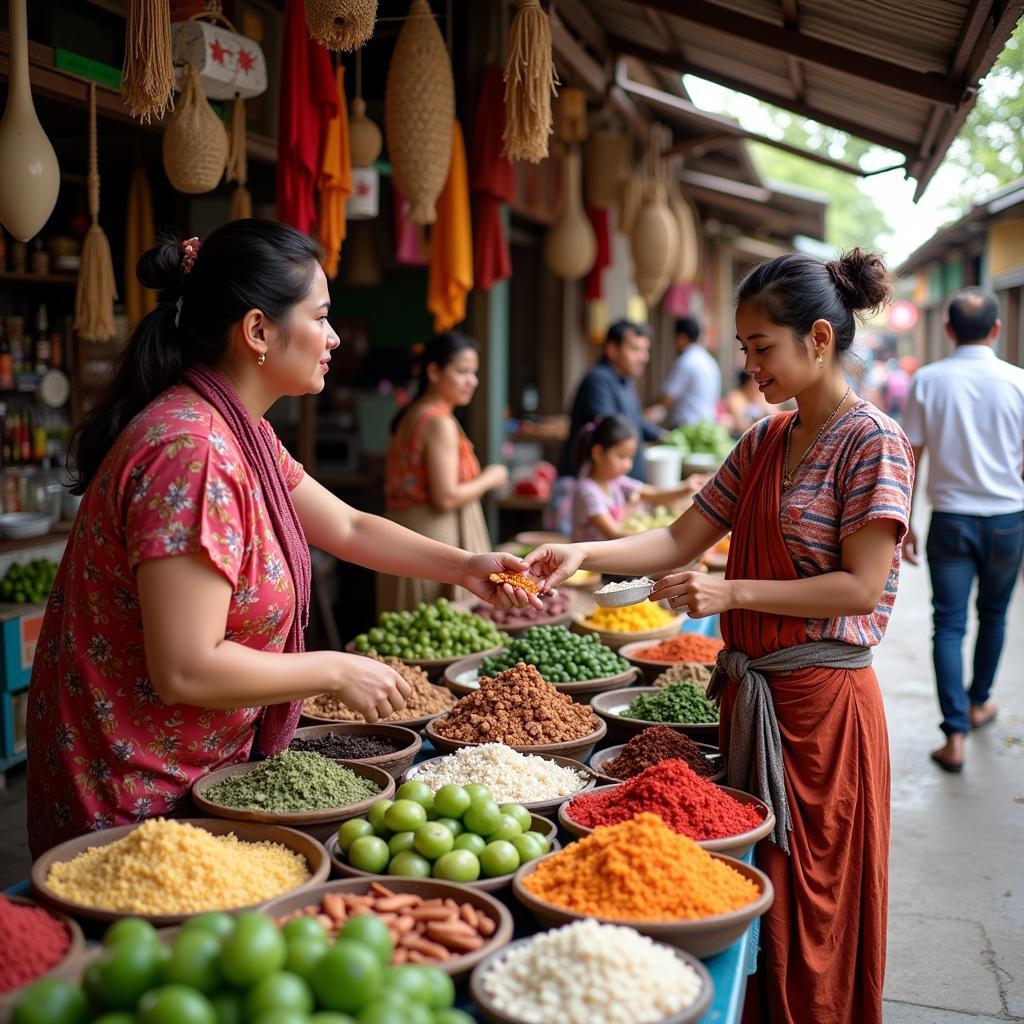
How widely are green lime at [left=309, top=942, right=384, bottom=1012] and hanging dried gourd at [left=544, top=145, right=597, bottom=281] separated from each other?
6080 mm

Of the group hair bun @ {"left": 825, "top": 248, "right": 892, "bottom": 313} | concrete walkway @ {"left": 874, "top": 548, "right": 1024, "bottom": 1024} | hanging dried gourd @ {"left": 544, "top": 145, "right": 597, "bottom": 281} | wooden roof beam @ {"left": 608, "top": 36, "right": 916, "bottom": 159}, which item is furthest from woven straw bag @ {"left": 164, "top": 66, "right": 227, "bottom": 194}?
hanging dried gourd @ {"left": 544, "top": 145, "right": 597, "bottom": 281}

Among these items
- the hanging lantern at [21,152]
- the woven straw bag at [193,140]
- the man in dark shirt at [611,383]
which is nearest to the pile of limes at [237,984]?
the hanging lantern at [21,152]

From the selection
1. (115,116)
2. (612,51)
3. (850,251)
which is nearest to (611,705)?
(850,251)

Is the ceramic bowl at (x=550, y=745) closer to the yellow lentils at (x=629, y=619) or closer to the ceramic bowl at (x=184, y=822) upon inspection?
the ceramic bowl at (x=184, y=822)

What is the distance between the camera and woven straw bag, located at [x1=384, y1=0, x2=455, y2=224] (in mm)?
3609

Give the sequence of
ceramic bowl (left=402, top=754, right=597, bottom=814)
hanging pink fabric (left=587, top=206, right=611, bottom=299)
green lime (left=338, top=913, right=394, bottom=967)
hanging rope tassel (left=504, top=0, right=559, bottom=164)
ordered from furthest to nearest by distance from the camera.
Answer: hanging pink fabric (left=587, top=206, right=611, bottom=299) → hanging rope tassel (left=504, top=0, right=559, bottom=164) → ceramic bowl (left=402, top=754, right=597, bottom=814) → green lime (left=338, top=913, right=394, bottom=967)

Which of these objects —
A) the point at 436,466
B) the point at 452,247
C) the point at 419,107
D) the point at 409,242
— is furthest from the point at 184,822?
the point at 409,242

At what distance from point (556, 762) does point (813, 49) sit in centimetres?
309

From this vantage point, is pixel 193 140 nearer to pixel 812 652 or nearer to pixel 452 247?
pixel 452 247

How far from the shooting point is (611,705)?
2.85 meters

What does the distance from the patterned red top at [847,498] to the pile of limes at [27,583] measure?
344cm

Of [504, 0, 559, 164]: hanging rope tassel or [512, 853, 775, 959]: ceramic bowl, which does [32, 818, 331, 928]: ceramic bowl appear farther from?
[504, 0, 559, 164]: hanging rope tassel

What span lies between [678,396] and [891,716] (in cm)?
451

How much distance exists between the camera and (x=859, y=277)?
2287 mm
